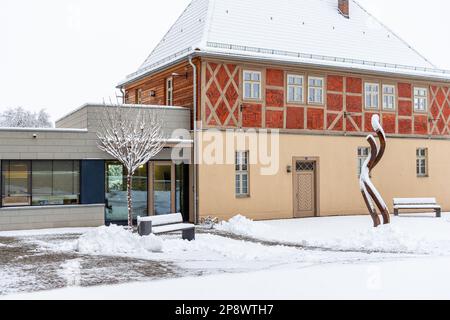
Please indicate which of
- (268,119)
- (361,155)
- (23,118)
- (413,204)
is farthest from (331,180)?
(23,118)

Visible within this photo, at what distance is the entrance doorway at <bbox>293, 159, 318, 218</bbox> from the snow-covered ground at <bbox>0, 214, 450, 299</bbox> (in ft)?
9.81

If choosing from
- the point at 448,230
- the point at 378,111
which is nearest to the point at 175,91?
the point at 378,111

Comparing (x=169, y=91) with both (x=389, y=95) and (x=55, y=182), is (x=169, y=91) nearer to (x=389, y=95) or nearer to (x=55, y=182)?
(x=55, y=182)

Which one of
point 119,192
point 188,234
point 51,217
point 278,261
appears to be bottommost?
point 278,261

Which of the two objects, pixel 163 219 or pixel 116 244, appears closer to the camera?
pixel 116 244

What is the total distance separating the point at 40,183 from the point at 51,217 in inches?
43.6

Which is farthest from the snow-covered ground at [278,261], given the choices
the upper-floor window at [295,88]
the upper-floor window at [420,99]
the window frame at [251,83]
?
the upper-floor window at [420,99]

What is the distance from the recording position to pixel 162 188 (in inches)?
741

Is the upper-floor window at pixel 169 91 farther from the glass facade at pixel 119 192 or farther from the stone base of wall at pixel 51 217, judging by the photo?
the stone base of wall at pixel 51 217

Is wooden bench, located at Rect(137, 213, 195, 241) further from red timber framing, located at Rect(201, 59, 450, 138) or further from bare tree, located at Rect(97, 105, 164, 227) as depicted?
red timber framing, located at Rect(201, 59, 450, 138)

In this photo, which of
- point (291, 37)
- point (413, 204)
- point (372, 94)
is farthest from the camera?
point (372, 94)

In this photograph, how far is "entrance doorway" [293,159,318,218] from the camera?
20.4m

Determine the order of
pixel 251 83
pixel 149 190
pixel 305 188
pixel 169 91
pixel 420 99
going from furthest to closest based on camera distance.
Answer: pixel 420 99
pixel 169 91
pixel 305 188
pixel 251 83
pixel 149 190
